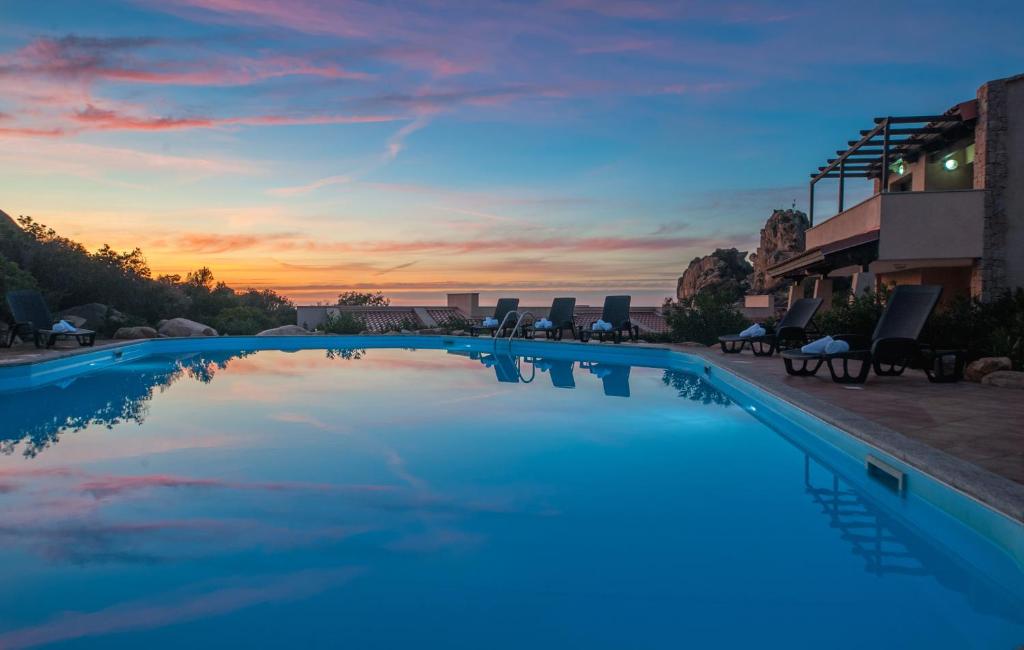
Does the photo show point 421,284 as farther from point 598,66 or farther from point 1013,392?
point 1013,392

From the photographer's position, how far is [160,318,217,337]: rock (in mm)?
16359

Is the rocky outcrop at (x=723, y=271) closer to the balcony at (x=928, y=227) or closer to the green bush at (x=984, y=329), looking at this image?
the balcony at (x=928, y=227)

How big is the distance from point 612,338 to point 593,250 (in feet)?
35.0

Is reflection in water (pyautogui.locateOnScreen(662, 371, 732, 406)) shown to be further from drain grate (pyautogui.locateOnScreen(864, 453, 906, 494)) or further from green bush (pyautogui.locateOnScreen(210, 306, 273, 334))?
green bush (pyautogui.locateOnScreen(210, 306, 273, 334))

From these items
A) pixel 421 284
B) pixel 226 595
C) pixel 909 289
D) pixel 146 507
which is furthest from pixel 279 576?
pixel 421 284

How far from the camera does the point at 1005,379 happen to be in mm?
7152

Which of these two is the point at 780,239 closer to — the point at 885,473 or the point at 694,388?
the point at 694,388

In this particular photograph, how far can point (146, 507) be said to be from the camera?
12.6 ft

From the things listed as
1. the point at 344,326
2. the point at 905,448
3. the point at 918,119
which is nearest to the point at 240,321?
the point at 344,326

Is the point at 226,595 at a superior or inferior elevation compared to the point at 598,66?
inferior

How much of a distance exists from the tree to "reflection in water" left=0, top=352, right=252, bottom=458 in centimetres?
1143

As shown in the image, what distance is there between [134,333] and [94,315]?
2056mm

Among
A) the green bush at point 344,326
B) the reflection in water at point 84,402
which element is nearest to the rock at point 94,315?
the reflection in water at point 84,402

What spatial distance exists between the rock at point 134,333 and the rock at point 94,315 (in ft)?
3.92
